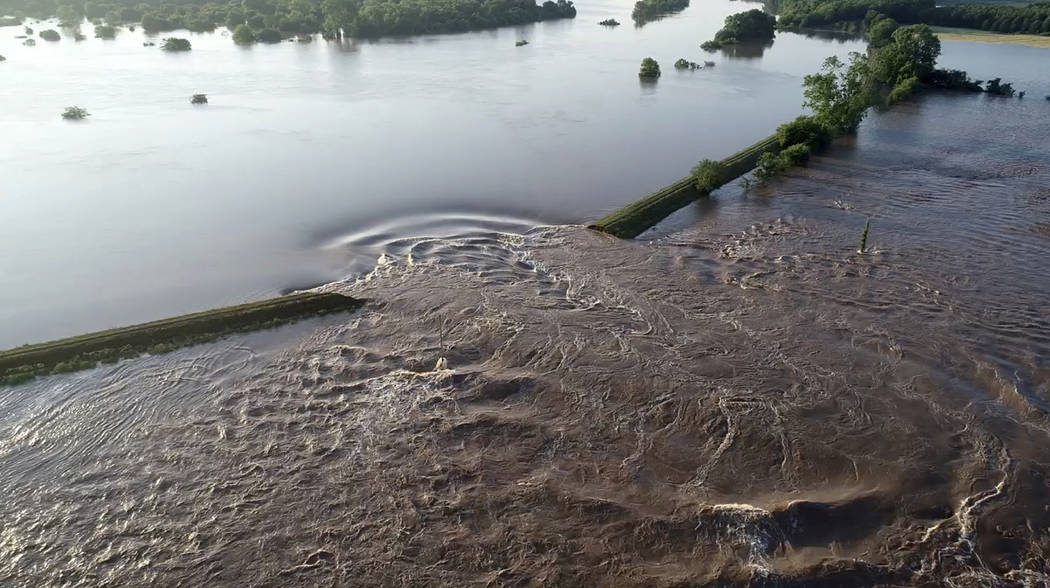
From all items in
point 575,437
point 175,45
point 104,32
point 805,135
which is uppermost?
point 104,32

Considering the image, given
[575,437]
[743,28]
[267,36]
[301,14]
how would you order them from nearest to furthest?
[575,437], [267,36], [301,14], [743,28]

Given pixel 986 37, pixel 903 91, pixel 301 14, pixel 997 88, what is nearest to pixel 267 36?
pixel 301 14

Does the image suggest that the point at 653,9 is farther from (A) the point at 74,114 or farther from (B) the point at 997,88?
(A) the point at 74,114

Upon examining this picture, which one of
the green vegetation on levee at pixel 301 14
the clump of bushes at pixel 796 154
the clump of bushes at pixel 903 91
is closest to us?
the clump of bushes at pixel 796 154

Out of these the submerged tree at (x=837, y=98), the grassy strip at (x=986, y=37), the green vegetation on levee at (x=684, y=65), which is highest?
the grassy strip at (x=986, y=37)

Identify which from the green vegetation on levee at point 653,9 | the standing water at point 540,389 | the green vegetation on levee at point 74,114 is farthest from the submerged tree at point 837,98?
the green vegetation on levee at point 653,9

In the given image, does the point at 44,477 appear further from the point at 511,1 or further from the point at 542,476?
the point at 511,1

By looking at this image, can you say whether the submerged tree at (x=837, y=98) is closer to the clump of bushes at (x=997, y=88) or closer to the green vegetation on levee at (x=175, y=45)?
the clump of bushes at (x=997, y=88)
